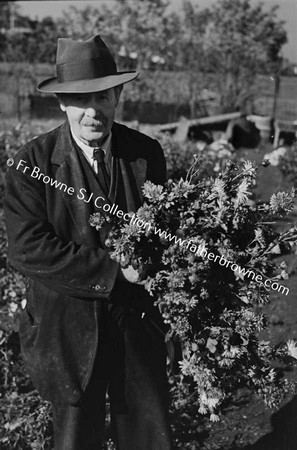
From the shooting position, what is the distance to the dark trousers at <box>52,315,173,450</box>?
2.48 meters

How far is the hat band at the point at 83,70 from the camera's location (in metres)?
2.38

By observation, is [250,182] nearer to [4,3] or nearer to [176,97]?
[176,97]

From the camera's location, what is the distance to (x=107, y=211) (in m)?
2.34

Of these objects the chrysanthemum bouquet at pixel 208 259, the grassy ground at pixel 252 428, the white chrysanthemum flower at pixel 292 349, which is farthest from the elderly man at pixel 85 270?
the grassy ground at pixel 252 428

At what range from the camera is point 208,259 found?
7.17 ft

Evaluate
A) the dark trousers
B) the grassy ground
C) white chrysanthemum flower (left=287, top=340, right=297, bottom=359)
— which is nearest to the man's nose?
the dark trousers

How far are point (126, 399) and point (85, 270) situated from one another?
57 centimetres

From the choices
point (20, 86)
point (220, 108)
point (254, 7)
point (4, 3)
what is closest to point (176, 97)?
point (220, 108)

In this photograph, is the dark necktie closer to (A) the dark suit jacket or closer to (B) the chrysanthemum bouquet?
(A) the dark suit jacket

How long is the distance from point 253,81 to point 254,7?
1.49 metres

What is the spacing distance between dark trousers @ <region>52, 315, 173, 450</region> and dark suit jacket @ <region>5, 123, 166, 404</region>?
3.6 inches

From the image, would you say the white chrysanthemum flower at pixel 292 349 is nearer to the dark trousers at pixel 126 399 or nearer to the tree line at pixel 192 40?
the dark trousers at pixel 126 399

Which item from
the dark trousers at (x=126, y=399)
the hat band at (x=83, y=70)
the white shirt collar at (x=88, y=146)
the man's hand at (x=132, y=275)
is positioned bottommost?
the dark trousers at (x=126, y=399)

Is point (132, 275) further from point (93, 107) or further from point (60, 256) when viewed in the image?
point (93, 107)
